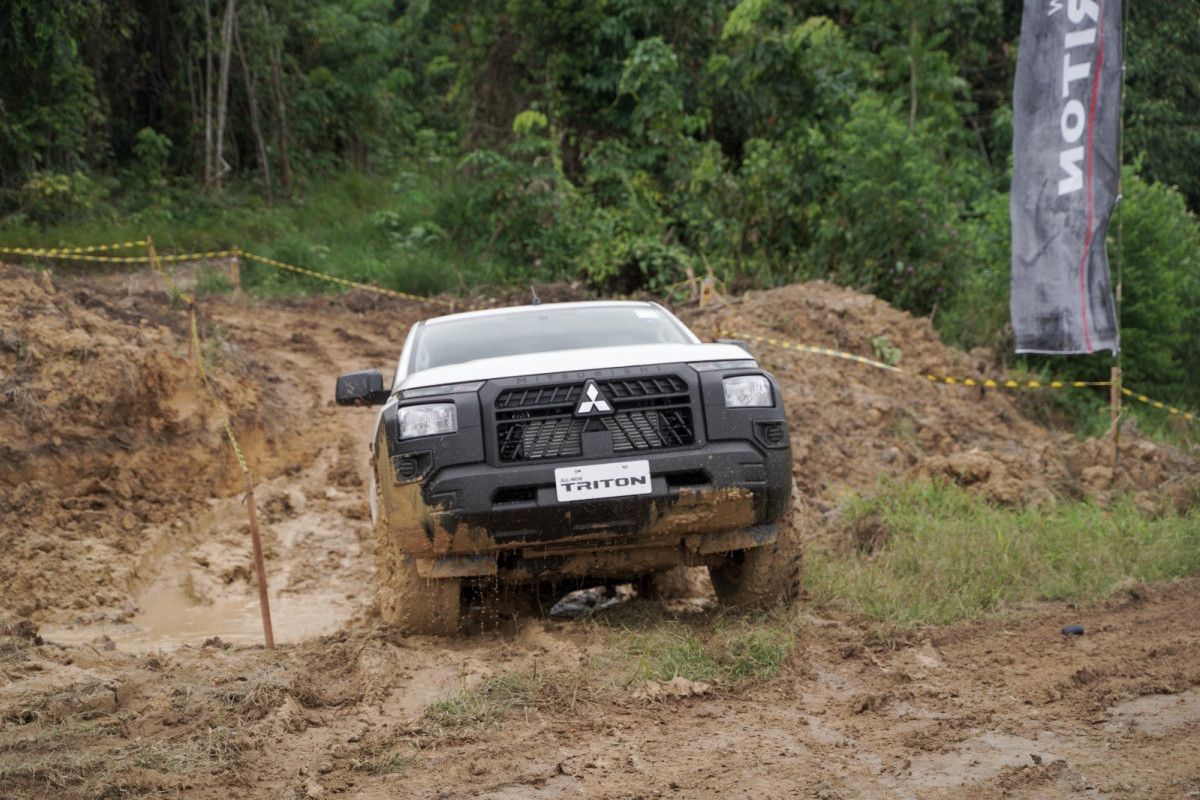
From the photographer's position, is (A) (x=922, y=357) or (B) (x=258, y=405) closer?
(B) (x=258, y=405)

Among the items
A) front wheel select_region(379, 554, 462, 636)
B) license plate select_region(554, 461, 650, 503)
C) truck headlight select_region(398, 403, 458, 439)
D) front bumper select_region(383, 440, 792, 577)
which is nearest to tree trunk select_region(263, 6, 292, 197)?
front wheel select_region(379, 554, 462, 636)

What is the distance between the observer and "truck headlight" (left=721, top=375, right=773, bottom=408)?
17.2ft

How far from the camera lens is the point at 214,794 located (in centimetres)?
370

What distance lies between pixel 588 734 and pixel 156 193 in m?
20.8

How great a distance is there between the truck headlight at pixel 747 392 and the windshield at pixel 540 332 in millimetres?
1115

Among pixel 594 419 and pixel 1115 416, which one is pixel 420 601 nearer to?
pixel 594 419

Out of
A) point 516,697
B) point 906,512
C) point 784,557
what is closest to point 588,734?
point 516,697

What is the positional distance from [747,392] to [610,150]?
1404 cm

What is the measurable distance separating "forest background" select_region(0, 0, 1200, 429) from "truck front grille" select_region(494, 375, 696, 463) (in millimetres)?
8178

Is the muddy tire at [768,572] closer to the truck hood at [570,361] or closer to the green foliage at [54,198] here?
the truck hood at [570,361]

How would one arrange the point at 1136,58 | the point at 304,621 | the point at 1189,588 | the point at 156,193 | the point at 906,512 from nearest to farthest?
the point at 1189,588, the point at 304,621, the point at 906,512, the point at 1136,58, the point at 156,193

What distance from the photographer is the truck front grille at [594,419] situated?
16.7 ft

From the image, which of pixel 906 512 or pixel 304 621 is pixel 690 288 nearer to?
pixel 906 512

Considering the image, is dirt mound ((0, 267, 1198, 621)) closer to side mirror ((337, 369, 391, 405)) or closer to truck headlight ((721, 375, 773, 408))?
side mirror ((337, 369, 391, 405))
